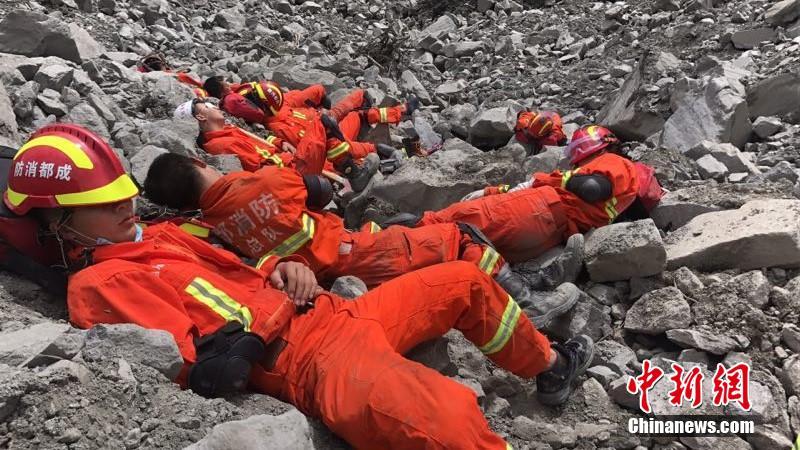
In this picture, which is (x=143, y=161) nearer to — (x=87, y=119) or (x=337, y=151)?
(x=87, y=119)

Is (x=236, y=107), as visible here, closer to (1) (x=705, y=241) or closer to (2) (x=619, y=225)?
(2) (x=619, y=225)

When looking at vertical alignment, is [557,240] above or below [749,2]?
below

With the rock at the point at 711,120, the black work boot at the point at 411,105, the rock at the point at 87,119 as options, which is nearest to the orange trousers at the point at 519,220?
the rock at the point at 711,120

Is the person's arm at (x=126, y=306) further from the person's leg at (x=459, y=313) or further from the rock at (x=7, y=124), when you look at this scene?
the rock at (x=7, y=124)

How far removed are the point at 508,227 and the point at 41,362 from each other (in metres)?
3.32

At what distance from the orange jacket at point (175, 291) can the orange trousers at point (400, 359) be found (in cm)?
23

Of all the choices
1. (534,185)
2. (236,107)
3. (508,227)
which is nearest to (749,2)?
(534,185)

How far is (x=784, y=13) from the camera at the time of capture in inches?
313

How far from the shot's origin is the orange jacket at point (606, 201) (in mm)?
4840

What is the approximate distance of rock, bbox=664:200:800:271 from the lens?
4066 millimetres

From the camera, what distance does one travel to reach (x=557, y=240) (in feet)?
16.3

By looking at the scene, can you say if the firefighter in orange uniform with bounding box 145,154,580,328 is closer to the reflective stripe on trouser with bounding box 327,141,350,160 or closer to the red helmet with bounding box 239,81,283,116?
the reflective stripe on trouser with bounding box 327,141,350,160

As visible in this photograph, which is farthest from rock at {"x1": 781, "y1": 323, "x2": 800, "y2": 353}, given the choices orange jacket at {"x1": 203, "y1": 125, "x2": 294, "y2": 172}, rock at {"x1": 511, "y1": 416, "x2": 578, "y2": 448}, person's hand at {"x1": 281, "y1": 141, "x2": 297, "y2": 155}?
person's hand at {"x1": 281, "y1": 141, "x2": 297, "y2": 155}

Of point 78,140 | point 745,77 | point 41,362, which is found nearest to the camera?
point 41,362
